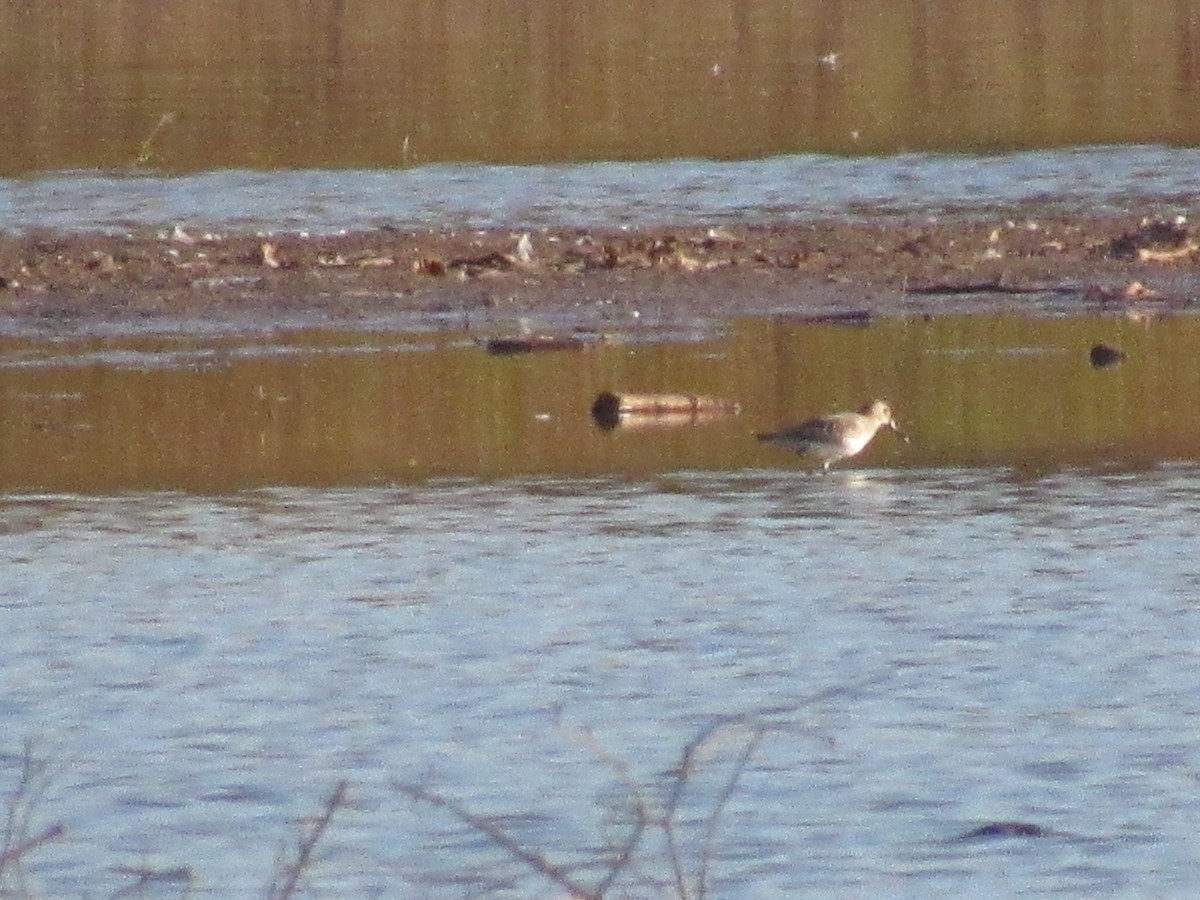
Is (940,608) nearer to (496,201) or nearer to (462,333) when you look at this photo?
(462,333)

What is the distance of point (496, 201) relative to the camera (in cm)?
2311

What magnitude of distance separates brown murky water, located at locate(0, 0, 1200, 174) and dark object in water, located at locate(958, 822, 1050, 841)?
64.9 feet

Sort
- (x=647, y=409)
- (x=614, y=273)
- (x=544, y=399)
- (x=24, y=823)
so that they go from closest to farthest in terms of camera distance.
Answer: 1. (x=24, y=823)
2. (x=647, y=409)
3. (x=544, y=399)
4. (x=614, y=273)

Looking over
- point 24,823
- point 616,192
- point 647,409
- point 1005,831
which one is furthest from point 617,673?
point 616,192

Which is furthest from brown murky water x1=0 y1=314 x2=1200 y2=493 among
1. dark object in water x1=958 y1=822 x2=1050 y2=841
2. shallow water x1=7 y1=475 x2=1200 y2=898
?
dark object in water x1=958 y1=822 x2=1050 y2=841

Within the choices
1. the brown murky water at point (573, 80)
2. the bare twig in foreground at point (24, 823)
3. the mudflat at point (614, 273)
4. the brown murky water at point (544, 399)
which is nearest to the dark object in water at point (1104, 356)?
the brown murky water at point (544, 399)

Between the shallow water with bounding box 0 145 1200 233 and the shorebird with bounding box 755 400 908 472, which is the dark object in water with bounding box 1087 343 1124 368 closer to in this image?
the shorebird with bounding box 755 400 908 472

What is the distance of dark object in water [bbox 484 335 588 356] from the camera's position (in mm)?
15758

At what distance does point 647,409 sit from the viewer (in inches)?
545

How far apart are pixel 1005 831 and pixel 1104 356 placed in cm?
831

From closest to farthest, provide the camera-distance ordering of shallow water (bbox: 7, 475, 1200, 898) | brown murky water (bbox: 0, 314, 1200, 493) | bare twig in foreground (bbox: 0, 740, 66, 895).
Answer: bare twig in foreground (bbox: 0, 740, 66, 895) → shallow water (bbox: 7, 475, 1200, 898) → brown murky water (bbox: 0, 314, 1200, 493)

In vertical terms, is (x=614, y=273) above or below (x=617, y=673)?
above

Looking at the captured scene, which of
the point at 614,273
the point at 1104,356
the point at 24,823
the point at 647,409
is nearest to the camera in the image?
the point at 24,823

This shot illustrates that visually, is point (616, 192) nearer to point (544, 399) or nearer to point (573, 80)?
point (544, 399)
